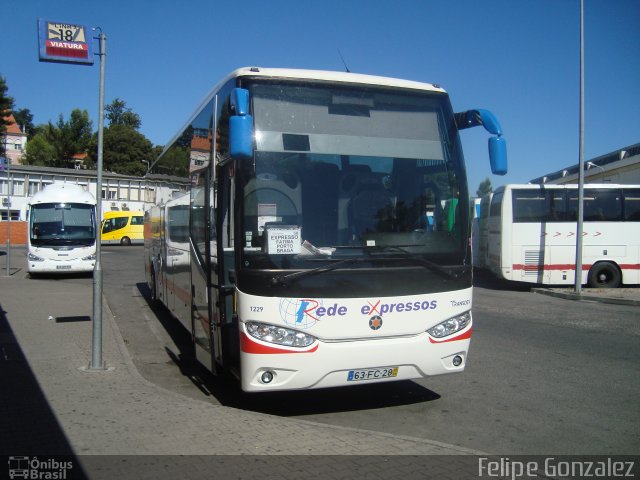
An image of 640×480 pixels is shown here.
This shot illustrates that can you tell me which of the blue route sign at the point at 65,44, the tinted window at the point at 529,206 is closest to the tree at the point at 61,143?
the tinted window at the point at 529,206

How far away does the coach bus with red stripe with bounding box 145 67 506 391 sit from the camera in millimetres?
5453

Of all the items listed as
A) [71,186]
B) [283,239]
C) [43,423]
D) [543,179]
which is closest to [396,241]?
[283,239]

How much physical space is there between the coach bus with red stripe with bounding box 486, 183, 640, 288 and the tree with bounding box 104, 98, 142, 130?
292 ft

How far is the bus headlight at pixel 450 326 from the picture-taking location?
598 centimetres

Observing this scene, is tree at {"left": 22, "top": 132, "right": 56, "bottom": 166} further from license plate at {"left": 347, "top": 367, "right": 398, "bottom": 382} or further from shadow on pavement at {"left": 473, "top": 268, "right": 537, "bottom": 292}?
license plate at {"left": 347, "top": 367, "right": 398, "bottom": 382}

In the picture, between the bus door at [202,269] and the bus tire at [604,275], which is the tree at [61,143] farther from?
the bus door at [202,269]

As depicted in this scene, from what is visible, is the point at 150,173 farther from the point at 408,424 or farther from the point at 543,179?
the point at 543,179

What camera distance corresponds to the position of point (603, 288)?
18969mm

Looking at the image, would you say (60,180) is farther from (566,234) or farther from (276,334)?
(276,334)

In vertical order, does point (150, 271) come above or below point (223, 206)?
below

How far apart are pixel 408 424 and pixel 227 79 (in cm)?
414

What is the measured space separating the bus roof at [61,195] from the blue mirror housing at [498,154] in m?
18.6

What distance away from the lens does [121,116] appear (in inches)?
3863

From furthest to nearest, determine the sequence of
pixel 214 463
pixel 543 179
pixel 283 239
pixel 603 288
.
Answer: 1. pixel 543 179
2. pixel 603 288
3. pixel 283 239
4. pixel 214 463
